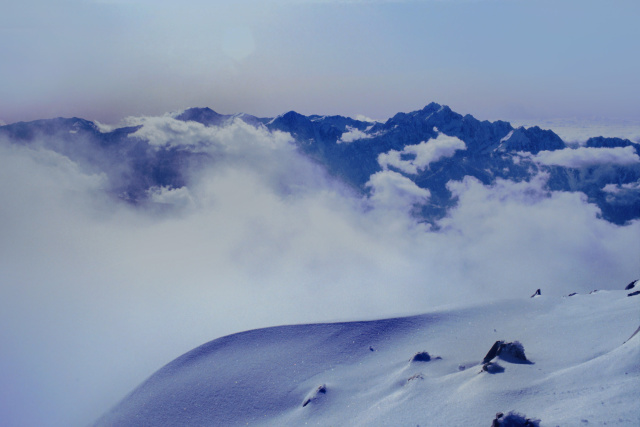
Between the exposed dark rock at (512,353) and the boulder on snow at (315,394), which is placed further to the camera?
the boulder on snow at (315,394)

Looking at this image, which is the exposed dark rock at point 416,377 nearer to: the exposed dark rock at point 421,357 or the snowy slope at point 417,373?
the snowy slope at point 417,373

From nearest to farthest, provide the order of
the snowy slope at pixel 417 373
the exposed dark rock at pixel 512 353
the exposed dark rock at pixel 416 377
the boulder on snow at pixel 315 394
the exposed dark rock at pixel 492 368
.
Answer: the snowy slope at pixel 417 373
the exposed dark rock at pixel 492 368
the exposed dark rock at pixel 512 353
the exposed dark rock at pixel 416 377
the boulder on snow at pixel 315 394

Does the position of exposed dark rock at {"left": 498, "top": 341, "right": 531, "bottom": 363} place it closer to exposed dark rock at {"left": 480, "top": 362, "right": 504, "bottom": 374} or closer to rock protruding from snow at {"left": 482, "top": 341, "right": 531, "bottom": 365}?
rock protruding from snow at {"left": 482, "top": 341, "right": 531, "bottom": 365}

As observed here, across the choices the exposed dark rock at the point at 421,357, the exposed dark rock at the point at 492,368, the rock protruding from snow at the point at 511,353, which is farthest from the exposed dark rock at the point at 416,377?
the rock protruding from snow at the point at 511,353

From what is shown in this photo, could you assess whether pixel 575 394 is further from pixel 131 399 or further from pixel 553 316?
pixel 131 399

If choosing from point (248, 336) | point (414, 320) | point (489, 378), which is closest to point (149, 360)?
point (248, 336)

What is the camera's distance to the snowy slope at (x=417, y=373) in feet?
92.7

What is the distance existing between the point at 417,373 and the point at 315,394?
10.6 m

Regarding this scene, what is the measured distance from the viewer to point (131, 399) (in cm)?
5003

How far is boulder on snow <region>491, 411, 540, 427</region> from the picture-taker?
25.0 metres

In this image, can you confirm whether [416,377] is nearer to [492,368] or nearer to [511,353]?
[492,368]

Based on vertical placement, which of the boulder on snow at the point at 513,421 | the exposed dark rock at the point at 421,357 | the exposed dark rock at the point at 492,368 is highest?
the boulder on snow at the point at 513,421

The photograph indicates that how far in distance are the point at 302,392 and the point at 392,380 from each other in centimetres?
999

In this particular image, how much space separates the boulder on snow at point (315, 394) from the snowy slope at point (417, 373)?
4.4 inches
